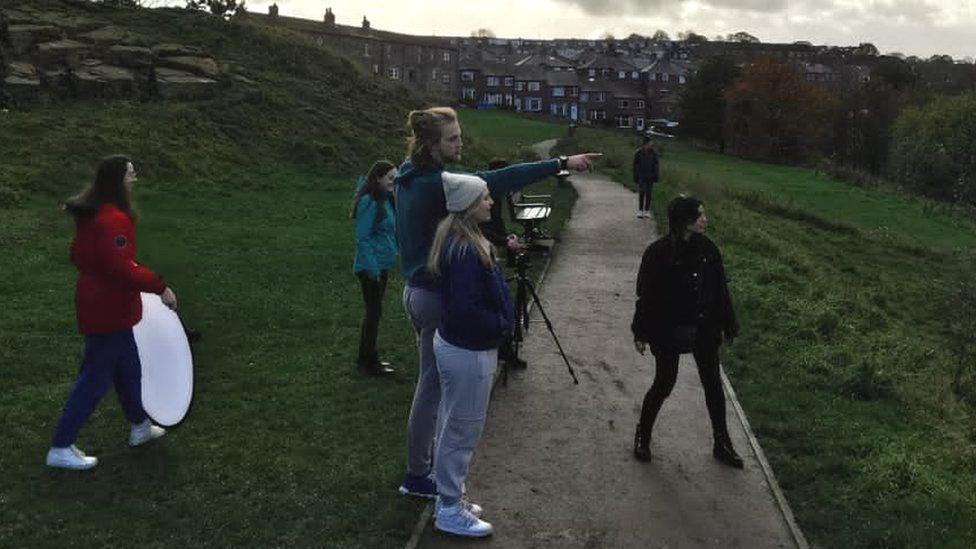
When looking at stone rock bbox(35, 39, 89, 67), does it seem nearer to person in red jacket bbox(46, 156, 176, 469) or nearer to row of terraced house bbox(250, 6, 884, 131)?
person in red jacket bbox(46, 156, 176, 469)

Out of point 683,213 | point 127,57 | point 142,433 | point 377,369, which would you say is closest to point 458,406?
point 683,213

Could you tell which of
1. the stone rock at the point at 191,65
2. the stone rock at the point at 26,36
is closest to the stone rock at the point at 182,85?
the stone rock at the point at 191,65

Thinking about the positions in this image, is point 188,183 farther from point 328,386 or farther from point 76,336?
point 328,386

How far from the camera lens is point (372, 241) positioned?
314 inches

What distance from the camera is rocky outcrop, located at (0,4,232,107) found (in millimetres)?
21500

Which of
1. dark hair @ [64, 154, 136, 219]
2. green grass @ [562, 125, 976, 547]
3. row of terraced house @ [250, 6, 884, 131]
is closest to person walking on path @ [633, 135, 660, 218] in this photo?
green grass @ [562, 125, 976, 547]

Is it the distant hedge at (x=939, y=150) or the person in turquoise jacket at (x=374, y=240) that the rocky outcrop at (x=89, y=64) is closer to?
the person in turquoise jacket at (x=374, y=240)

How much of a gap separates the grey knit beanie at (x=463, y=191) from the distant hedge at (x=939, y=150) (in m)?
50.0

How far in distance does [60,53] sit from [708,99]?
187 feet

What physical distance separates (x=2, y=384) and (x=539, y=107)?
10753cm

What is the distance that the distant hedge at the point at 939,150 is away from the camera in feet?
166

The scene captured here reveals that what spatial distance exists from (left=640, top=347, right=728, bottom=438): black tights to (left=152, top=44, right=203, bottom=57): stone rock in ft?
76.6

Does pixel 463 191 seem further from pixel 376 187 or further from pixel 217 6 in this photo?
pixel 217 6

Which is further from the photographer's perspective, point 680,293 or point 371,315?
point 371,315
